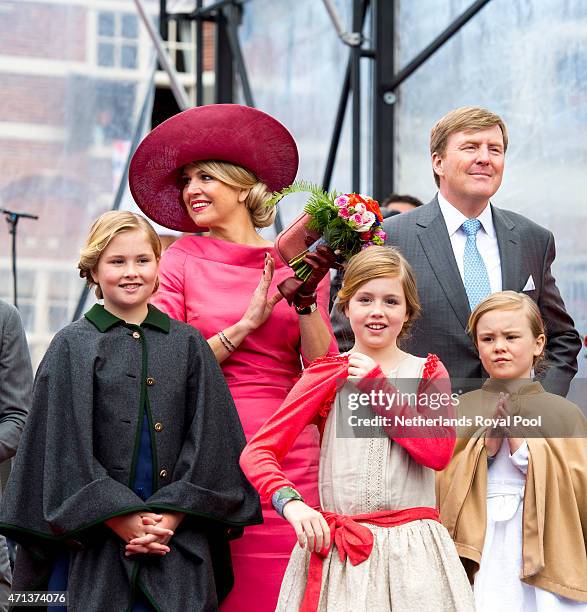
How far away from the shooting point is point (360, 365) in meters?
3.17

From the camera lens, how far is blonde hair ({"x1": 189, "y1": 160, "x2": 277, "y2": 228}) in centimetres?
391

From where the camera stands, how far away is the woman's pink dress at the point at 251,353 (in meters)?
3.52

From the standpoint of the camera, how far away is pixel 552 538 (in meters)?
3.41

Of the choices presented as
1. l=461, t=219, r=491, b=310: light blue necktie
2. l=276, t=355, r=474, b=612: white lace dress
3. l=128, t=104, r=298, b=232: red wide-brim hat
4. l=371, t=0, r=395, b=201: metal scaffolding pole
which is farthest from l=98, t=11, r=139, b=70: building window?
l=276, t=355, r=474, b=612: white lace dress

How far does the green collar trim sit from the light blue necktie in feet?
3.28

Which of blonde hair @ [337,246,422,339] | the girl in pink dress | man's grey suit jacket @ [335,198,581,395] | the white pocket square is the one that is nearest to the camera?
blonde hair @ [337,246,422,339]

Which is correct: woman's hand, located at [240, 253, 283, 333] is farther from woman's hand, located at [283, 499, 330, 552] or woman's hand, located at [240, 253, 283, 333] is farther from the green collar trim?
woman's hand, located at [283, 499, 330, 552]

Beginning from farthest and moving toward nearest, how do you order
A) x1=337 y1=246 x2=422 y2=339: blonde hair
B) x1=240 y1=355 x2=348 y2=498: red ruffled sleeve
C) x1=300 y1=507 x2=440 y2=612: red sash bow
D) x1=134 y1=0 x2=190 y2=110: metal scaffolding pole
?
x1=134 y1=0 x2=190 y2=110: metal scaffolding pole → x1=337 y1=246 x2=422 y2=339: blonde hair → x1=240 y1=355 x2=348 y2=498: red ruffled sleeve → x1=300 y1=507 x2=440 y2=612: red sash bow

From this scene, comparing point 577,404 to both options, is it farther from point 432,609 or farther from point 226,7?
point 226,7

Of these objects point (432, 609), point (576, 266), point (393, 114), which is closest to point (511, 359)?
point (432, 609)

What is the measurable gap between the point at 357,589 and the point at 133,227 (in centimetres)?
122

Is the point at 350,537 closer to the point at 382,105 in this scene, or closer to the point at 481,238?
the point at 481,238

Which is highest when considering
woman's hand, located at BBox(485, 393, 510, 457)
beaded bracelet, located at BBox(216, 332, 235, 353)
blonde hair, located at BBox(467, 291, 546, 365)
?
blonde hair, located at BBox(467, 291, 546, 365)

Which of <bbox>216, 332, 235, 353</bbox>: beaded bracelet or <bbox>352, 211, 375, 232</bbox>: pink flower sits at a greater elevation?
<bbox>352, 211, 375, 232</bbox>: pink flower
